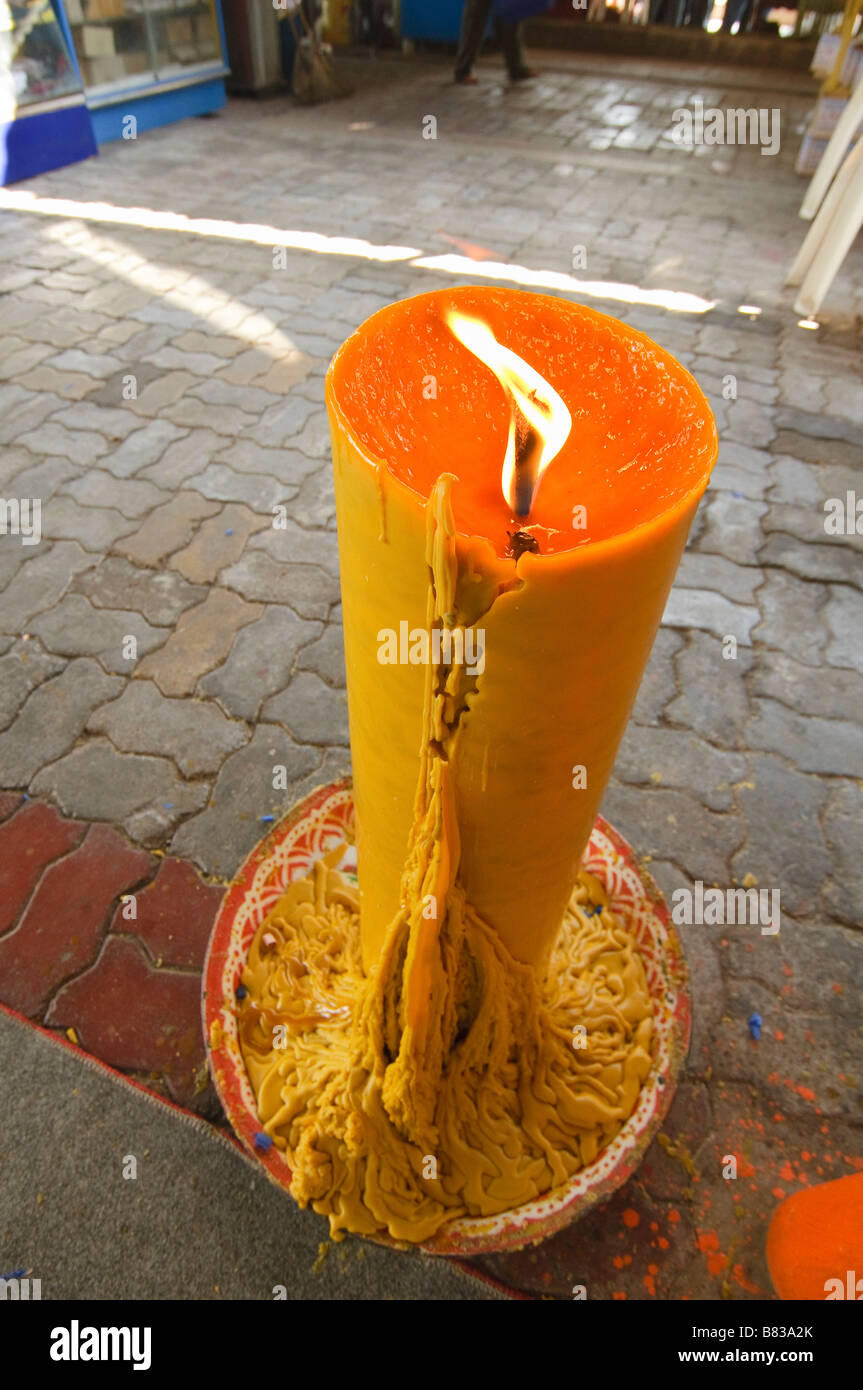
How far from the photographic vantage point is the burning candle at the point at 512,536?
671 millimetres

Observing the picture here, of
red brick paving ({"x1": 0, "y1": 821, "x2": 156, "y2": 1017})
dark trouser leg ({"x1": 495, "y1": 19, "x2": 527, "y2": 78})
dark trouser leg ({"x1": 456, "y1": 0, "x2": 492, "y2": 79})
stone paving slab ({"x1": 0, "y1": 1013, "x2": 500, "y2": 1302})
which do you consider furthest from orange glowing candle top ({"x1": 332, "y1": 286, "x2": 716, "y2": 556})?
dark trouser leg ({"x1": 495, "y1": 19, "x2": 527, "y2": 78})

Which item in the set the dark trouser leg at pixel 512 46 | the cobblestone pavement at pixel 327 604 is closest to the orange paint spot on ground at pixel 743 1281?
the cobblestone pavement at pixel 327 604

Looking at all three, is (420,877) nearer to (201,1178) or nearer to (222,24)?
(201,1178)

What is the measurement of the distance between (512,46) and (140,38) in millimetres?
4836

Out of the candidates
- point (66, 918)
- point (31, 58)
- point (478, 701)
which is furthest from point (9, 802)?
point (31, 58)

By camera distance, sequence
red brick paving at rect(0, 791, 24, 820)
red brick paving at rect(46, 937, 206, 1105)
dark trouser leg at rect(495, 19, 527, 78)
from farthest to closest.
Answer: dark trouser leg at rect(495, 19, 527, 78)
red brick paving at rect(0, 791, 24, 820)
red brick paving at rect(46, 937, 206, 1105)

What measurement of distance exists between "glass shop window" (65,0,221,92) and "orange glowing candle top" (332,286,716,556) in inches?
308

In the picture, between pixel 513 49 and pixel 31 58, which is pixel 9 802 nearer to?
Result: pixel 31 58

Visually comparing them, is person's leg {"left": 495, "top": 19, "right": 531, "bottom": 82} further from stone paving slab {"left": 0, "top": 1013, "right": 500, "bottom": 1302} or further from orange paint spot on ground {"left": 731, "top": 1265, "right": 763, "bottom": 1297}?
orange paint spot on ground {"left": 731, "top": 1265, "right": 763, "bottom": 1297}

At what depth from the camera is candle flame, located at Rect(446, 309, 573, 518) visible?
68 cm

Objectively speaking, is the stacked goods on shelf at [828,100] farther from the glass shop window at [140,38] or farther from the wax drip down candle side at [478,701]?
the wax drip down candle side at [478,701]

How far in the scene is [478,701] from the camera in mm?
734

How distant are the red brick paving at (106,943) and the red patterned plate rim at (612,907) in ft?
1.36
